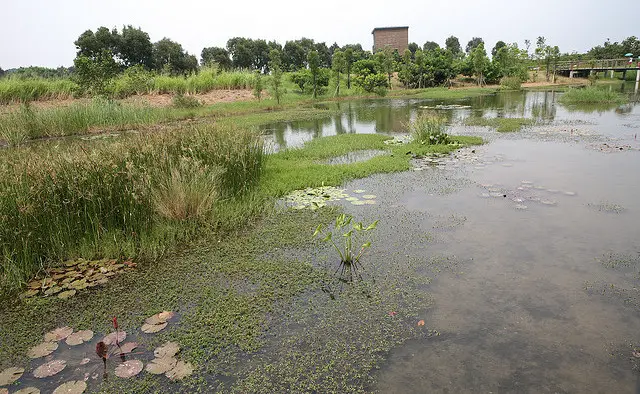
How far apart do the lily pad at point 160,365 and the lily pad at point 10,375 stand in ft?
2.96

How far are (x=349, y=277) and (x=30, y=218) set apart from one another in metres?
3.56

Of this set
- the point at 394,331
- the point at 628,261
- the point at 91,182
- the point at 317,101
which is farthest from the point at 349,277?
the point at 317,101

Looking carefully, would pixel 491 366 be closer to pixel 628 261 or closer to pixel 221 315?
pixel 221 315

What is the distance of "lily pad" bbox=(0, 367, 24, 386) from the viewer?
9.44 ft

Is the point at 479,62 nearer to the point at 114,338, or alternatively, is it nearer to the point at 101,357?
the point at 114,338

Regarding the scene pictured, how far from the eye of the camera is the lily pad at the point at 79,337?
3.29 meters

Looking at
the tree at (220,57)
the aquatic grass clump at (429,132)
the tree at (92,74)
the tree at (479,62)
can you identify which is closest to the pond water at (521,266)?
the aquatic grass clump at (429,132)

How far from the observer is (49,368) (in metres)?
2.98

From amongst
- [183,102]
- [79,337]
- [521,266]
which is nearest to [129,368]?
[79,337]

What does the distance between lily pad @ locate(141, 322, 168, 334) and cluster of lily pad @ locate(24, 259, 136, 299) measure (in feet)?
3.68

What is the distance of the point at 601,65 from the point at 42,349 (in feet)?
159

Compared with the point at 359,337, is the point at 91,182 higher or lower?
higher

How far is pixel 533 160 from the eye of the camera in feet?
29.6

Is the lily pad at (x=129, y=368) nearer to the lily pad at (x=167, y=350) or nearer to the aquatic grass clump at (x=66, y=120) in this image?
the lily pad at (x=167, y=350)
